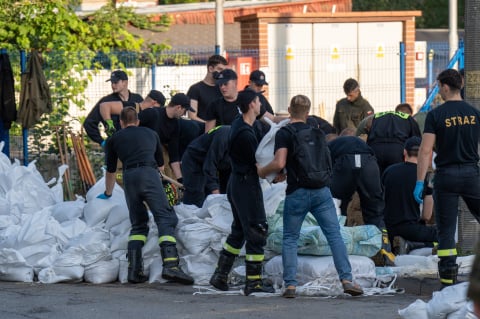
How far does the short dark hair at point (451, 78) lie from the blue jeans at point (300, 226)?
1.35m

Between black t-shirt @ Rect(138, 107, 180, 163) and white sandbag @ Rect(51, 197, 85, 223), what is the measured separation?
118 cm

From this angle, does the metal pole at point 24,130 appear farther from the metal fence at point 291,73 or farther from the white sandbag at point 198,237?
the white sandbag at point 198,237

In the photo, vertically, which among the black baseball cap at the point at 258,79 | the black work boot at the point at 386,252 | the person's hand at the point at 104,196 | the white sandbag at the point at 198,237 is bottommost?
the black work boot at the point at 386,252

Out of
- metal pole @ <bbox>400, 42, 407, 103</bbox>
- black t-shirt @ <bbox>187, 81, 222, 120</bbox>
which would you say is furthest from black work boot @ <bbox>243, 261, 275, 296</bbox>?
metal pole @ <bbox>400, 42, 407, 103</bbox>

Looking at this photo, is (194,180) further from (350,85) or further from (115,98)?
(350,85)

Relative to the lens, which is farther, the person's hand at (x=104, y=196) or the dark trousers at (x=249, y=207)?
the person's hand at (x=104, y=196)

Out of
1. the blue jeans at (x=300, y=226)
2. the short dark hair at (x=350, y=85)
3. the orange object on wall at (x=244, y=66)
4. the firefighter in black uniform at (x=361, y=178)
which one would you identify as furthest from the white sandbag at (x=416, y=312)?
the orange object on wall at (x=244, y=66)

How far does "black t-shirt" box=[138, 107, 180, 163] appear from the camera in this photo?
1176cm

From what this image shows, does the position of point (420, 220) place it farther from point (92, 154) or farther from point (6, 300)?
point (92, 154)

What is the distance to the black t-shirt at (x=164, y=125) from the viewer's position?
1176 cm

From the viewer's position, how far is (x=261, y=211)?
30.2 feet

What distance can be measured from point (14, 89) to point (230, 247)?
7.35 meters

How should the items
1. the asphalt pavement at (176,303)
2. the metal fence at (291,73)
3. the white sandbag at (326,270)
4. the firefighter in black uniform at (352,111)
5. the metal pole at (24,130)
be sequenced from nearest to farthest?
the asphalt pavement at (176,303), the white sandbag at (326,270), the firefighter in black uniform at (352,111), the metal pole at (24,130), the metal fence at (291,73)

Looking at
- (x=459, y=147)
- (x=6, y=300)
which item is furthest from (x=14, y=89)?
(x=459, y=147)
